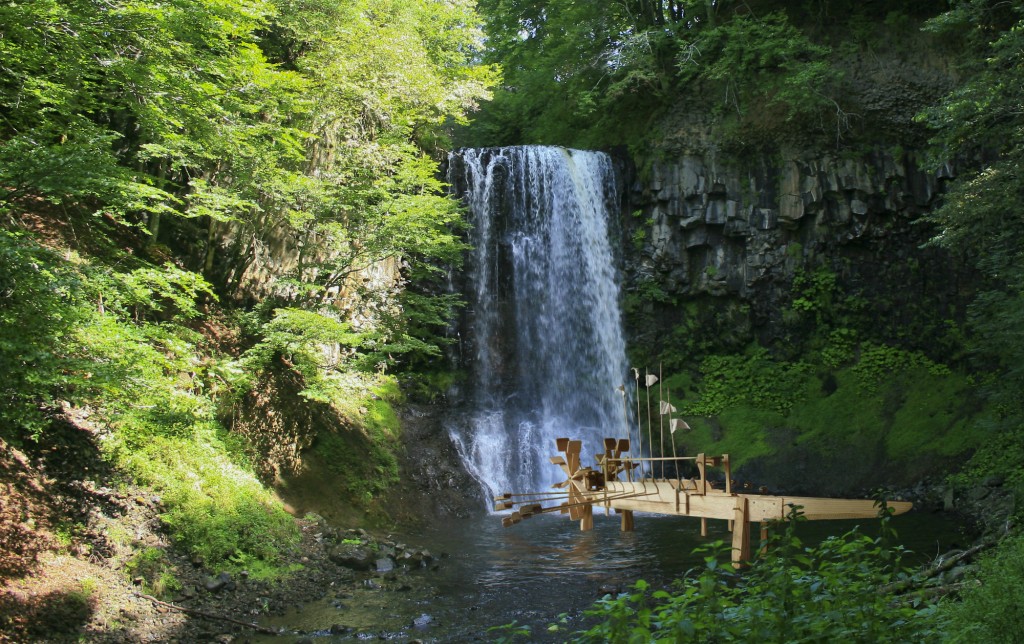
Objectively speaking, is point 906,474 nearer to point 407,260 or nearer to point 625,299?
point 625,299

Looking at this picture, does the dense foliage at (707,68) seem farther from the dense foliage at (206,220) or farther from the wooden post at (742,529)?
the wooden post at (742,529)

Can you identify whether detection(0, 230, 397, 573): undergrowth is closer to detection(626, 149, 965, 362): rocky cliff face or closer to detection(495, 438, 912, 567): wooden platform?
detection(495, 438, 912, 567): wooden platform

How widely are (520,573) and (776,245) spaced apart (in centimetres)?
1280

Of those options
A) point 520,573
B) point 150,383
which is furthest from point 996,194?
point 150,383

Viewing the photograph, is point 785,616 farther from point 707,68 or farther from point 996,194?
point 707,68

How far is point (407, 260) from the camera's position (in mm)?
17188

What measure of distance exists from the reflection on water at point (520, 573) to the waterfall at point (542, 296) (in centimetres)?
412

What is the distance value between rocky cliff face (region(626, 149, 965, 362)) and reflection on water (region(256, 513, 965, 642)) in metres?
7.00

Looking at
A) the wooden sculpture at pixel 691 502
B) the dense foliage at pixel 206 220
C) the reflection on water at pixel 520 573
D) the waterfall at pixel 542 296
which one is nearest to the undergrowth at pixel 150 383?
the dense foliage at pixel 206 220

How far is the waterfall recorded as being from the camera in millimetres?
17594

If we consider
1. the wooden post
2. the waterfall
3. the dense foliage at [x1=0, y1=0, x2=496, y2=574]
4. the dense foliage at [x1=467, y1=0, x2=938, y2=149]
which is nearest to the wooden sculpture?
the wooden post

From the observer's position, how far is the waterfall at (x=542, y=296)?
17.6m

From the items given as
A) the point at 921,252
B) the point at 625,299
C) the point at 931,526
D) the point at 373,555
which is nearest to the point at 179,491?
the point at 373,555

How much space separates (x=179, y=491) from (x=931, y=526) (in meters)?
11.9
